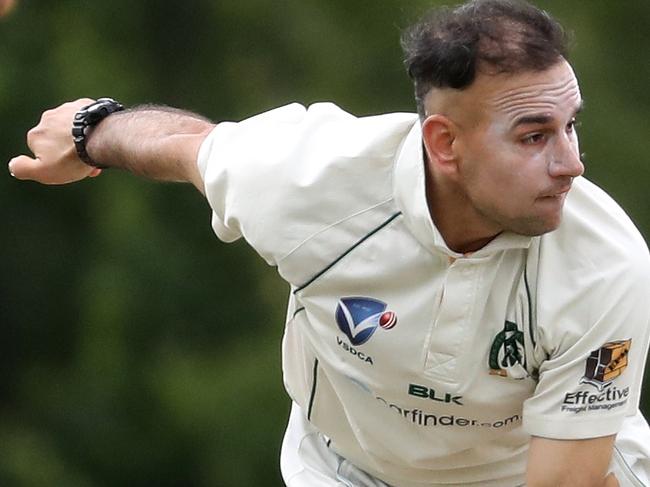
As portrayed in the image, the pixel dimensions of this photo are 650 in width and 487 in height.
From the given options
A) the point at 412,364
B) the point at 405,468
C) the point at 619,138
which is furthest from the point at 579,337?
the point at 619,138

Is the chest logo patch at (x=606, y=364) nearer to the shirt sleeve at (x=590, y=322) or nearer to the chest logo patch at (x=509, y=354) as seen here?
the shirt sleeve at (x=590, y=322)

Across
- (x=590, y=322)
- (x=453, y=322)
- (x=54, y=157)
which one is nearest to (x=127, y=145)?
(x=54, y=157)

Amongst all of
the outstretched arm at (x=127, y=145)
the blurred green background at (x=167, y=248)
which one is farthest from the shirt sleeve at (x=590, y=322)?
the blurred green background at (x=167, y=248)

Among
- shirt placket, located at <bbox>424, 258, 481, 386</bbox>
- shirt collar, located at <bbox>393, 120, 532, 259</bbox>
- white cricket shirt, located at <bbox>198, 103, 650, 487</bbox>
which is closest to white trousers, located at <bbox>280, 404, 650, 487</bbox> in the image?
white cricket shirt, located at <bbox>198, 103, 650, 487</bbox>

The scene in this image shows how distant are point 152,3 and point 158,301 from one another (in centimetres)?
229

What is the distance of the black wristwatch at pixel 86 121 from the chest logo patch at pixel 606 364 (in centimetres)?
159

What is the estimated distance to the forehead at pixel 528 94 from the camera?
213 inches

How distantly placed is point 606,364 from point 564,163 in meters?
0.52

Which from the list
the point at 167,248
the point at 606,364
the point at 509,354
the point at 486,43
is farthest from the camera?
the point at 167,248

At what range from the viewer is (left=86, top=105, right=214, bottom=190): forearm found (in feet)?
19.6

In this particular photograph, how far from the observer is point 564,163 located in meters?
5.41

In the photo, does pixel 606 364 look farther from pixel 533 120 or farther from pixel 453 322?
pixel 533 120

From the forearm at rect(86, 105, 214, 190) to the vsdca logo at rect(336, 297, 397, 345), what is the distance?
1.77ft

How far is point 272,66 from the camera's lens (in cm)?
1517
